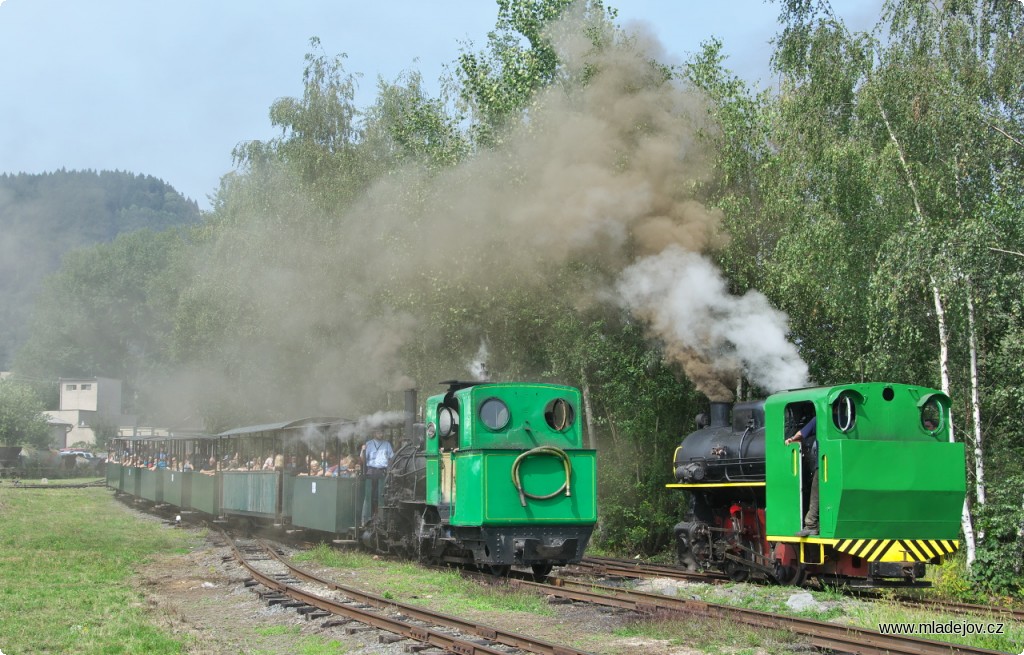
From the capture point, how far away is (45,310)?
112m

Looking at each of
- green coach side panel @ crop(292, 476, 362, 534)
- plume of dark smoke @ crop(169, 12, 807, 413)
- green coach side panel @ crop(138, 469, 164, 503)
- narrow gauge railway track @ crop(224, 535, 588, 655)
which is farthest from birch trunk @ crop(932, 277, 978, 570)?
green coach side panel @ crop(138, 469, 164, 503)

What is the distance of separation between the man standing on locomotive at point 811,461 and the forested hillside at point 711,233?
277 cm

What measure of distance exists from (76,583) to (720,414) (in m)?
9.11

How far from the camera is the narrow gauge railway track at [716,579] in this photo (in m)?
10.9

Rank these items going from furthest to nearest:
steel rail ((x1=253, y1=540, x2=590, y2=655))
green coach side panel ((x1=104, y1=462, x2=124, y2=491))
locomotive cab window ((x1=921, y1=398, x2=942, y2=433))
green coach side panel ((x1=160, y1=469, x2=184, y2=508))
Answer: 1. green coach side panel ((x1=104, y1=462, x2=124, y2=491))
2. green coach side panel ((x1=160, y1=469, x2=184, y2=508))
3. locomotive cab window ((x1=921, y1=398, x2=942, y2=433))
4. steel rail ((x1=253, y1=540, x2=590, y2=655))

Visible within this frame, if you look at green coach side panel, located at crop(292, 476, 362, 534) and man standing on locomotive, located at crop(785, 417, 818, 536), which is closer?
man standing on locomotive, located at crop(785, 417, 818, 536)

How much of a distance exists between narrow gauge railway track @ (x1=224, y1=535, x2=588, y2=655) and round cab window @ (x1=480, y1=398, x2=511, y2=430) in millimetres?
2734

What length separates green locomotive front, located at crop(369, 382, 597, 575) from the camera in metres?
12.9

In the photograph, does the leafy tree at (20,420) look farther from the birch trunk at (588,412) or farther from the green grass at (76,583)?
the birch trunk at (588,412)

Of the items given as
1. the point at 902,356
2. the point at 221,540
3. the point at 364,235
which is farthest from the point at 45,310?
the point at 902,356

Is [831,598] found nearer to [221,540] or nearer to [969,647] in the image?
[969,647]

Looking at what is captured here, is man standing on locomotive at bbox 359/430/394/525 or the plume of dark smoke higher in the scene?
the plume of dark smoke

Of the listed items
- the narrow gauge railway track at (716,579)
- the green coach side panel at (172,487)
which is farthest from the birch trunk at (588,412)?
the green coach side panel at (172,487)

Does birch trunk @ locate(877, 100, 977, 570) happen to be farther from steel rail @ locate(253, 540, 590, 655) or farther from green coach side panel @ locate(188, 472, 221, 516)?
green coach side panel @ locate(188, 472, 221, 516)
